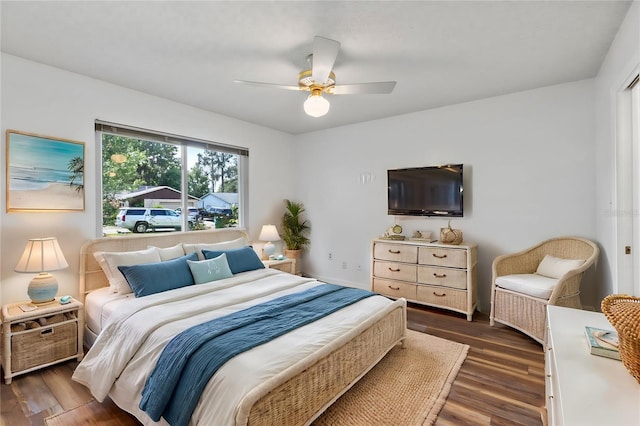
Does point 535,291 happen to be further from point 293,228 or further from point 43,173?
point 43,173

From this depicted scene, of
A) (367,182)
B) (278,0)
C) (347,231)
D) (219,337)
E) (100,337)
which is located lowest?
(100,337)

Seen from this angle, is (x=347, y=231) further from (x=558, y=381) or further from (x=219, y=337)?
(x=558, y=381)

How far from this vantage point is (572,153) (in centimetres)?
329

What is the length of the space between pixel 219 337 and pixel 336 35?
2.31 m

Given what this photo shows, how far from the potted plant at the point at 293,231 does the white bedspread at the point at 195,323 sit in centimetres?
242

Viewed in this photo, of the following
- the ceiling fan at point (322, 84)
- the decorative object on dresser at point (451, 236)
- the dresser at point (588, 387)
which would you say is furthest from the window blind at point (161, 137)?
the dresser at point (588, 387)

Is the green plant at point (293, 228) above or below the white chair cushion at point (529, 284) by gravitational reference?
above

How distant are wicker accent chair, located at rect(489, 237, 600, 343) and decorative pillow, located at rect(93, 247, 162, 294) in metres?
3.77

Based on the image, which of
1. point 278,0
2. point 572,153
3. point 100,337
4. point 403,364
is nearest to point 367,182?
point 572,153

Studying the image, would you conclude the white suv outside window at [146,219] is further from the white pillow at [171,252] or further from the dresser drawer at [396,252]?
the dresser drawer at [396,252]

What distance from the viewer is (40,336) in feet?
8.08

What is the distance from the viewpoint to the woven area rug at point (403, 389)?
75.8 inches

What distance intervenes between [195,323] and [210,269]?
1.16 meters

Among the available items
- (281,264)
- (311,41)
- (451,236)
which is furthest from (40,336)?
(451,236)
